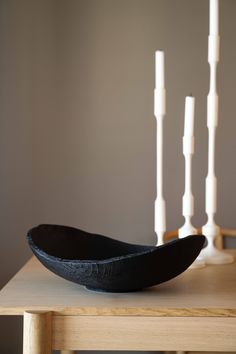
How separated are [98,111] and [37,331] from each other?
116 centimetres

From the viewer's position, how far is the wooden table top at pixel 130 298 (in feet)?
3.36

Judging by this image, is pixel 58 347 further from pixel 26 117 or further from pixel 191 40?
pixel 191 40

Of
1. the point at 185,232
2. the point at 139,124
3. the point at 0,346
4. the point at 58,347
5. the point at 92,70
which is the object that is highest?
the point at 92,70

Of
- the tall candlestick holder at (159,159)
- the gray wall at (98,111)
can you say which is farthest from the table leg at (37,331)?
the gray wall at (98,111)

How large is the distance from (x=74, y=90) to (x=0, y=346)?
3.17ft

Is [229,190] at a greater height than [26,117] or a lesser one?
lesser

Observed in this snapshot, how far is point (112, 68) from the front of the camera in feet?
6.72

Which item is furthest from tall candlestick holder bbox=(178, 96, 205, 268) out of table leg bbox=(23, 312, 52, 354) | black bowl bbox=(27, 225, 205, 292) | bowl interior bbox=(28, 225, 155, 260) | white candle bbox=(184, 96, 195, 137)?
table leg bbox=(23, 312, 52, 354)

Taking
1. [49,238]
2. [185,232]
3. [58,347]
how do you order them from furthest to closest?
[185,232]
[49,238]
[58,347]

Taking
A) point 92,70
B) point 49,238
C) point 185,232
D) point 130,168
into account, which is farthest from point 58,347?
point 92,70

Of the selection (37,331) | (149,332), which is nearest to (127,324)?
Answer: (149,332)

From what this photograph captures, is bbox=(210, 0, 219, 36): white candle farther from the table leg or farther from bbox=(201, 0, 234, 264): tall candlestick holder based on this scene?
the table leg

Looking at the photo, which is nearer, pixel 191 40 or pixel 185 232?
pixel 185 232

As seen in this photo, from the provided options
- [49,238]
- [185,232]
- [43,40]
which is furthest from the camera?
[43,40]
